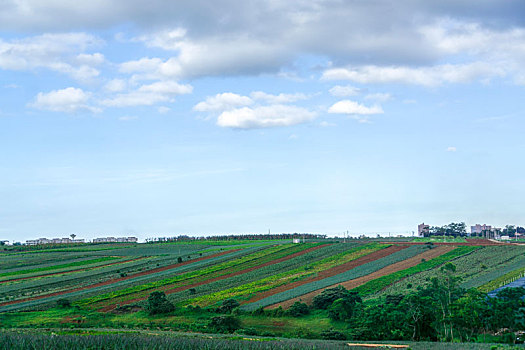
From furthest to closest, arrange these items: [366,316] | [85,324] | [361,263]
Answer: [361,263]
[85,324]
[366,316]

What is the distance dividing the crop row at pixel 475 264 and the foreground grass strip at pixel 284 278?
15985 mm

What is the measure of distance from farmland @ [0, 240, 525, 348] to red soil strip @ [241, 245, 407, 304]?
6.8 inches

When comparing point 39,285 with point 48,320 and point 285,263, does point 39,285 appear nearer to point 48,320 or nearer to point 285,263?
point 48,320

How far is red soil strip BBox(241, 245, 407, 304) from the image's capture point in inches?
2994

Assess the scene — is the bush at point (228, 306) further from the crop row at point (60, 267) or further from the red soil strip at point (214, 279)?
the crop row at point (60, 267)

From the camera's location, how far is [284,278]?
286 ft

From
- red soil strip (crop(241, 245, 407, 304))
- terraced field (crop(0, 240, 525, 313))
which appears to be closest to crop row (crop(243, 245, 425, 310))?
terraced field (crop(0, 240, 525, 313))

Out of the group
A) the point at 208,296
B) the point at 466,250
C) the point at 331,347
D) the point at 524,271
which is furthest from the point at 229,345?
the point at 466,250

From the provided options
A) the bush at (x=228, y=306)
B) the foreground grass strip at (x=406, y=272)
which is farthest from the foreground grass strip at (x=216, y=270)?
the foreground grass strip at (x=406, y=272)

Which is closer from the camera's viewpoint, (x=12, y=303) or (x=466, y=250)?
(x=12, y=303)

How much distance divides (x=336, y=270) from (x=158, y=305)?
111 feet

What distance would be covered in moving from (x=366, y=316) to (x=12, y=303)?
146 feet

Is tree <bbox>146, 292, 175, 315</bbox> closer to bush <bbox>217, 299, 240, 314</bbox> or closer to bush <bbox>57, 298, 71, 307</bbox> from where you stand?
bush <bbox>217, 299, 240, 314</bbox>

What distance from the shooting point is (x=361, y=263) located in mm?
97312
